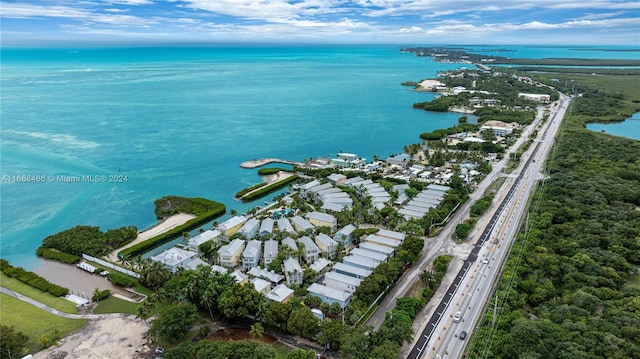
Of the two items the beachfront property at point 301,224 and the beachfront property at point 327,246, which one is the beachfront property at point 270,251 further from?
the beachfront property at point 327,246

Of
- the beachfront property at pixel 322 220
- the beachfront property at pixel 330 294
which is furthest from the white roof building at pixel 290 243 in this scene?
the beachfront property at pixel 330 294

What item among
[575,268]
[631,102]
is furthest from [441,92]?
[575,268]

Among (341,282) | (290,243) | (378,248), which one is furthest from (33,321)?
(378,248)

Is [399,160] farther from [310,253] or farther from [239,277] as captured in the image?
[239,277]

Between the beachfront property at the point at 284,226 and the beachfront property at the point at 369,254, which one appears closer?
the beachfront property at the point at 369,254

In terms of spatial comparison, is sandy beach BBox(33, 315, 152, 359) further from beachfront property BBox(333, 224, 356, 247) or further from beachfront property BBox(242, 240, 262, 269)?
beachfront property BBox(333, 224, 356, 247)

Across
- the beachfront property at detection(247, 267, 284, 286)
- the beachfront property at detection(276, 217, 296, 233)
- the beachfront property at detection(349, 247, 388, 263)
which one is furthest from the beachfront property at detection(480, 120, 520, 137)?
the beachfront property at detection(247, 267, 284, 286)
